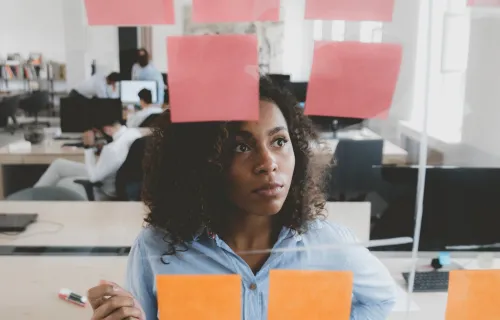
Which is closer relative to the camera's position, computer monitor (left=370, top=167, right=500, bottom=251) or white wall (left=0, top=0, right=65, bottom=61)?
white wall (left=0, top=0, right=65, bottom=61)

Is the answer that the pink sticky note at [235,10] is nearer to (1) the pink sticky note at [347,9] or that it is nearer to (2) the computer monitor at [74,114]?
(1) the pink sticky note at [347,9]

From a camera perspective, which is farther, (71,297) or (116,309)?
(71,297)

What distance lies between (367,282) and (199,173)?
25 cm

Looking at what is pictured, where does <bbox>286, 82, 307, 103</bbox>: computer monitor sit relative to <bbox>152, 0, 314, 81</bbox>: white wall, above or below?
below

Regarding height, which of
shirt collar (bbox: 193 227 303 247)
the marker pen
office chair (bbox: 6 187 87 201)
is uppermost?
office chair (bbox: 6 187 87 201)

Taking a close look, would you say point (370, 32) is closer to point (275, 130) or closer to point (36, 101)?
point (275, 130)

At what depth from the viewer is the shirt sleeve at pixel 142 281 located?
0.50 metres

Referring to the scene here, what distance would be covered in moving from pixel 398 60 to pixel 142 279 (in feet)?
1.19

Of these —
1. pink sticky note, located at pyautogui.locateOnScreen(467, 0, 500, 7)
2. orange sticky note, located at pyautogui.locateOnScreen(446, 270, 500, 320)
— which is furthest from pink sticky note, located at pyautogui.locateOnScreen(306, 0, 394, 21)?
orange sticky note, located at pyautogui.locateOnScreen(446, 270, 500, 320)

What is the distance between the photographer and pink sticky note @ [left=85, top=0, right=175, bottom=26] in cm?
45

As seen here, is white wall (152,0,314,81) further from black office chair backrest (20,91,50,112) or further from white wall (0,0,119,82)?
black office chair backrest (20,91,50,112)

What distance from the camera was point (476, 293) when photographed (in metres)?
0.56

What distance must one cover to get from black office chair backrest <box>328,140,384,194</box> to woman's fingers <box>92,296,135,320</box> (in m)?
0.26

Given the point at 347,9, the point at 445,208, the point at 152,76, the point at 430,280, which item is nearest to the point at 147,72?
the point at 152,76
